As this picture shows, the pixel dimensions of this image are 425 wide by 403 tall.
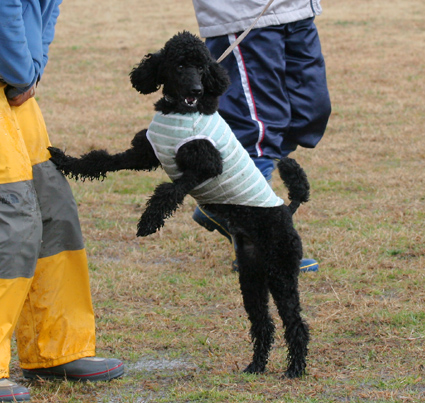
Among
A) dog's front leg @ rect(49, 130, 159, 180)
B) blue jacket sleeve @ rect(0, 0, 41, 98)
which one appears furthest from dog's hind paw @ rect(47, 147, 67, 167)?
blue jacket sleeve @ rect(0, 0, 41, 98)

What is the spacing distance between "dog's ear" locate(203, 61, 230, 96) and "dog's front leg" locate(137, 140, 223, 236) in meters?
0.26

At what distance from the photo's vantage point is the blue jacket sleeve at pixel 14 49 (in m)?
2.61

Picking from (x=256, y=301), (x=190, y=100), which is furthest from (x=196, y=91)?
(x=256, y=301)

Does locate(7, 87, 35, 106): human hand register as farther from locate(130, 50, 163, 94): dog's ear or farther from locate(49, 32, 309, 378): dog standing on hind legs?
locate(130, 50, 163, 94): dog's ear

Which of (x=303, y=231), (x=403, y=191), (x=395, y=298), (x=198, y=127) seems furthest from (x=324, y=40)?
(x=198, y=127)

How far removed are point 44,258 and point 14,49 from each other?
3.00 ft

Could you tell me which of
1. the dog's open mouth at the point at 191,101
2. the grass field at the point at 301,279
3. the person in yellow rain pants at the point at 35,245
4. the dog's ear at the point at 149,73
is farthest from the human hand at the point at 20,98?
the grass field at the point at 301,279

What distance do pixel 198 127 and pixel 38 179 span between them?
74 centimetres

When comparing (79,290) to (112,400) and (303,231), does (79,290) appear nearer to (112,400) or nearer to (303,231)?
(112,400)

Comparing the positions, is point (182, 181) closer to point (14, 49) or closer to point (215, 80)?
point (215, 80)

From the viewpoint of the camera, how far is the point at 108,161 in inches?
121

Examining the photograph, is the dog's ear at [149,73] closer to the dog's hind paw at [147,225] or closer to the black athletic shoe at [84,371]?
the dog's hind paw at [147,225]

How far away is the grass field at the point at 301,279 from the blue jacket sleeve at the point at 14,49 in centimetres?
130

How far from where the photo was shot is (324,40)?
1586 cm
